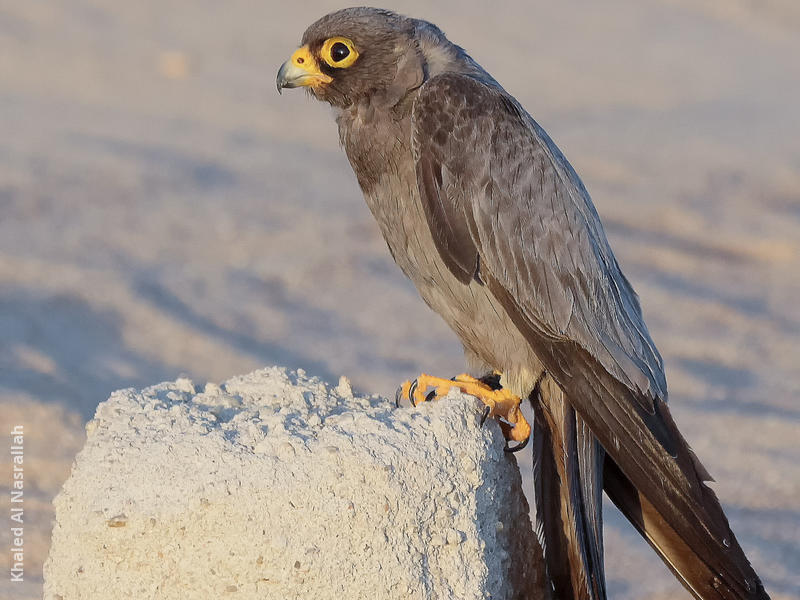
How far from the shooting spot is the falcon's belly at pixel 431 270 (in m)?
4.92

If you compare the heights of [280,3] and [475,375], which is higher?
[280,3]

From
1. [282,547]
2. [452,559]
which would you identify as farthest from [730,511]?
[282,547]

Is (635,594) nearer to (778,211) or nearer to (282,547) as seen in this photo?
(282,547)

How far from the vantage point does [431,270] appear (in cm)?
499

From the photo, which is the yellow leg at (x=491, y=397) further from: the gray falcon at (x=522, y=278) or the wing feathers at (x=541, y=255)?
the wing feathers at (x=541, y=255)

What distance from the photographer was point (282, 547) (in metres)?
3.89

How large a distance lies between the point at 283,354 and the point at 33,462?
9.49 feet

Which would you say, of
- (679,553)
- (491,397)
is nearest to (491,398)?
(491,397)

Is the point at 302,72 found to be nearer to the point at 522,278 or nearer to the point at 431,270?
the point at 431,270

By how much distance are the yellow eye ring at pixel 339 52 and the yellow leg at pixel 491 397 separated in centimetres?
137

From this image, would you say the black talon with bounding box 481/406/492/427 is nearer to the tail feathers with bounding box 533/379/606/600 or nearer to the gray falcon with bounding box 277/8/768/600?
the gray falcon with bounding box 277/8/768/600

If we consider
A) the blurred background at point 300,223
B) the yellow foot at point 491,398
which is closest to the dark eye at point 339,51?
the yellow foot at point 491,398

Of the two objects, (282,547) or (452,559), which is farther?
(452,559)

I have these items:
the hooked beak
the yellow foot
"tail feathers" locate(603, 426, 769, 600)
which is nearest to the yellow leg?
the yellow foot
